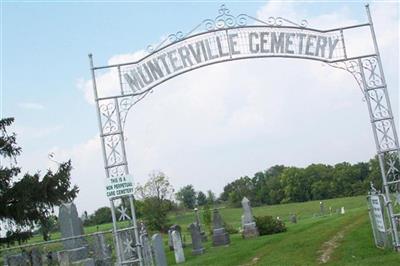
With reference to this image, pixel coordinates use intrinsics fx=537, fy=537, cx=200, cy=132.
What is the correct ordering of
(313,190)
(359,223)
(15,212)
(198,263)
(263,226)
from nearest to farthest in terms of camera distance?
(198,263) → (359,223) → (15,212) → (263,226) → (313,190)

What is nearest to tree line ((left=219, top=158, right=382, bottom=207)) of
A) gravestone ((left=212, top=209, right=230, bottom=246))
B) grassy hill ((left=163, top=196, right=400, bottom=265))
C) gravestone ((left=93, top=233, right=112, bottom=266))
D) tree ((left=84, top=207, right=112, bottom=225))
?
tree ((left=84, top=207, right=112, bottom=225))

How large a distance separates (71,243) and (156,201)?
30854mm

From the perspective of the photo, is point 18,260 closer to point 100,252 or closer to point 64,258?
point 64,258

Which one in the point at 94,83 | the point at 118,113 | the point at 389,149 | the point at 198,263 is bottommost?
the point at 198,263

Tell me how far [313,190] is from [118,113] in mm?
71286

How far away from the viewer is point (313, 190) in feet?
268

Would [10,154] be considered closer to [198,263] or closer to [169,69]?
[198,263]

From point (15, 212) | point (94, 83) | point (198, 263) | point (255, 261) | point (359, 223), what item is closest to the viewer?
point (94, 83)

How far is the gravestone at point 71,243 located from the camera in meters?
13.9

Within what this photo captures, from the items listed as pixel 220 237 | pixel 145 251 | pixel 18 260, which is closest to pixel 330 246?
pixel 145 251

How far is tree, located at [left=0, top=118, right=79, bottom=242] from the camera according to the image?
24250mm

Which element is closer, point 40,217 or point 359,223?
point 359,223

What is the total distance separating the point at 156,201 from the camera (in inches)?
1777

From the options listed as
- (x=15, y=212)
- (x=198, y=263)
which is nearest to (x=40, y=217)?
(x=15, y=212)
